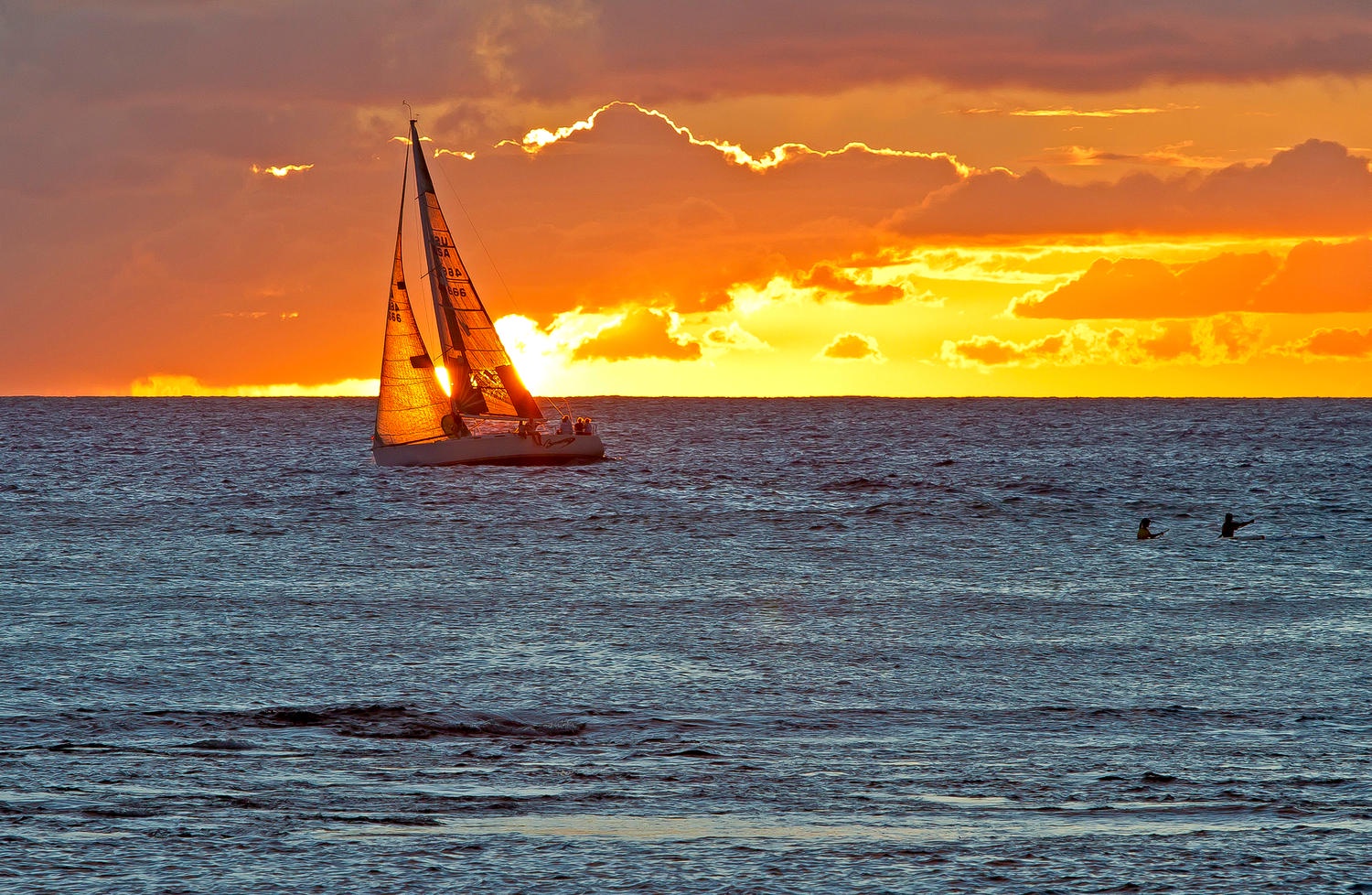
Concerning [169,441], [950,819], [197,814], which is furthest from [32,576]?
[169,441]

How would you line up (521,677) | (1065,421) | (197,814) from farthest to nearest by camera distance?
(1065,421)
(521,677)
(197,814)

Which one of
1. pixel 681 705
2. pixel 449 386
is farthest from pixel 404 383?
pixel 681 705

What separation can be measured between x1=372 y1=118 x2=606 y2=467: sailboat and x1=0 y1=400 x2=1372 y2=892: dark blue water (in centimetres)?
1680

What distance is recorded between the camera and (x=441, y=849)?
10859 millimetres

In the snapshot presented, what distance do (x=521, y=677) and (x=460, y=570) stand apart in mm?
13955

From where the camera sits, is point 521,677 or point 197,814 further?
point 521,677

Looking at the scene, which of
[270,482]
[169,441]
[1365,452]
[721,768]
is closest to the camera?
[721,768]

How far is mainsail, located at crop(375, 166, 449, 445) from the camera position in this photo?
2502 inches

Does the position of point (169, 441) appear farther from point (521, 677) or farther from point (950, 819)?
point (950, 819)

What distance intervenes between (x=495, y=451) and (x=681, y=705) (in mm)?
46413

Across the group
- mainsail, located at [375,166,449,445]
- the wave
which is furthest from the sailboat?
the wave

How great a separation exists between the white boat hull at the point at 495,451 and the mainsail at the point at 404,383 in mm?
788

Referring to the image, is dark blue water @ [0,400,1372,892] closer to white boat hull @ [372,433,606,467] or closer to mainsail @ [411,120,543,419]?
white boat hull @ [372,433,606,467]

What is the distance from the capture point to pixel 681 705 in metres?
17.8
